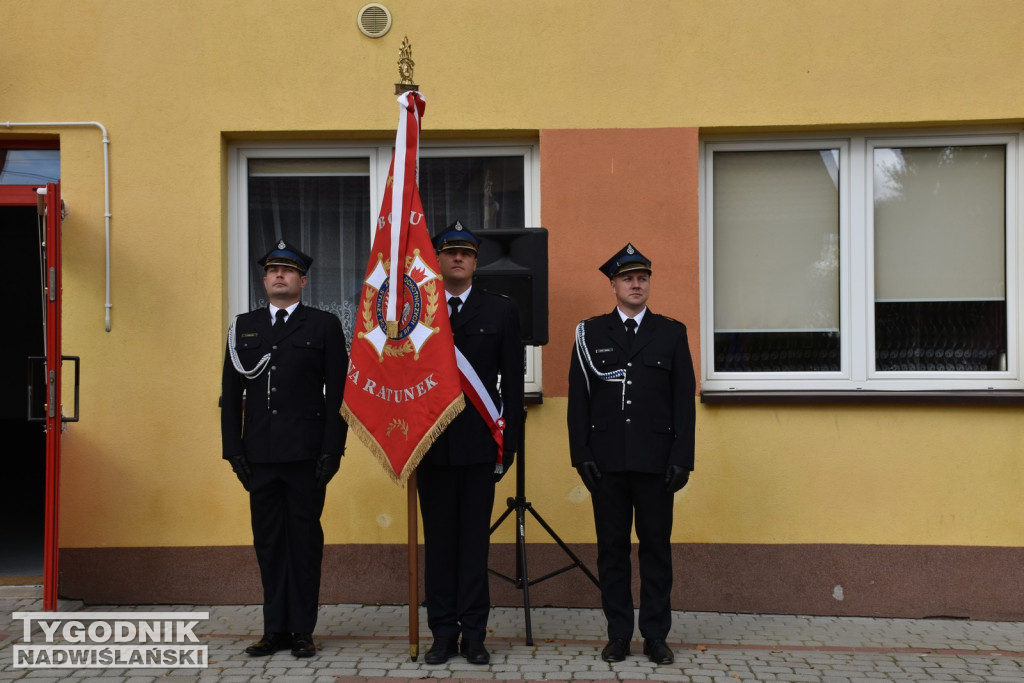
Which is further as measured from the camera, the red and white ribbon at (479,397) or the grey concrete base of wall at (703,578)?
the grey concrete base of wall at (703,578)

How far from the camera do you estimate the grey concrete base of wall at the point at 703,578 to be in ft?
Answer: 18.6

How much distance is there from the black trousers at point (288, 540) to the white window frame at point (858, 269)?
2.45 metres

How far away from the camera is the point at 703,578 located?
19.0 feet

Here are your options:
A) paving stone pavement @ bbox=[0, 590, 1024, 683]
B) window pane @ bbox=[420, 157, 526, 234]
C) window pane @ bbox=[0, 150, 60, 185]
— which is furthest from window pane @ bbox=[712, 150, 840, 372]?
window pane @ bbox=[0, 150, 60, 185]

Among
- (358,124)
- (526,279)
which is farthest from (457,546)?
(358,124)

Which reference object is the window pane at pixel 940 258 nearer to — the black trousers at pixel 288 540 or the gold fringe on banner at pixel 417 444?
the gold fringe on banner at pixel 417 444

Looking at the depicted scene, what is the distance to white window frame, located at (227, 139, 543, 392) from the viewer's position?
6059mm

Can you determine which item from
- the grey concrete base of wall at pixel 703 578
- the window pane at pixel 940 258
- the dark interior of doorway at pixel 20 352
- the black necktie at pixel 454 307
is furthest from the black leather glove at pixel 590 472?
the dark interior of doorway at pixel 20 352

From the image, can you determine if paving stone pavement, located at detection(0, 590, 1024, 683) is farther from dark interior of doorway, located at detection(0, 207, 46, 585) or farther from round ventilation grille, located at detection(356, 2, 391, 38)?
dark interior of doorway, located at detection(0, 207, 46, 585)

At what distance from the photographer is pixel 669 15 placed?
5777mm

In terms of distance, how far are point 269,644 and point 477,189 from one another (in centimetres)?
Result: 290

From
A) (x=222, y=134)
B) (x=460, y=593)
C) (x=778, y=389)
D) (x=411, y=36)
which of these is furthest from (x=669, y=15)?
(x=460, y=593)

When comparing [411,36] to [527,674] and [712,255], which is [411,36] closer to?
[712,255]

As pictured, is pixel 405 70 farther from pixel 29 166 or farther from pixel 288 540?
pixel 29 166
